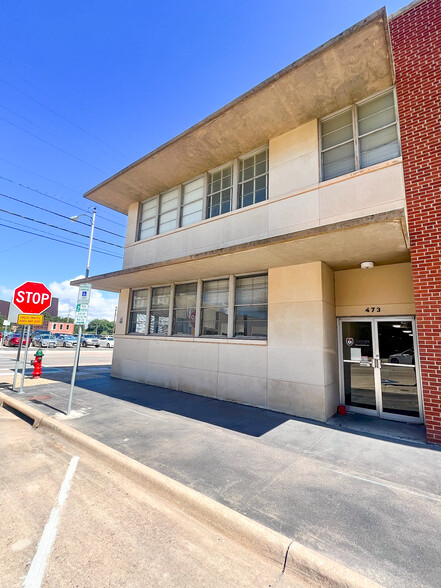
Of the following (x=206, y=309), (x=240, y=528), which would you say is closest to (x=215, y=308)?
(x=206, y=309)

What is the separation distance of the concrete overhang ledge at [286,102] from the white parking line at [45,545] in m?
8.50

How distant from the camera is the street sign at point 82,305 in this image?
657cm

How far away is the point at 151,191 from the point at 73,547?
36.3 feet

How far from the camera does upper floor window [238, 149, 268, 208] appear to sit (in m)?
8.38

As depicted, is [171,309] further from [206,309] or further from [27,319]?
[27,319]

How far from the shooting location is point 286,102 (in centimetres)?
691

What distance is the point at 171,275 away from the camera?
934 centimetres

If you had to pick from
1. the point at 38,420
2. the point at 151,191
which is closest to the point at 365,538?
the point at 38,420

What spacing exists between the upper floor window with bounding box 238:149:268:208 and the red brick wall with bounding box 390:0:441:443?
352 centimetres

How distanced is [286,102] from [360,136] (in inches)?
79.1

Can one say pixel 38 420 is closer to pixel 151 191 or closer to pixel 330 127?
pixel 151 191

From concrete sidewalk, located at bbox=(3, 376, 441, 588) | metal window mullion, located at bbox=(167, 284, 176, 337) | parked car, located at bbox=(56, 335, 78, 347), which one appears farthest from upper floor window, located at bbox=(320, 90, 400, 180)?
parked car, located at bbox=(56, 335, 78, 347)

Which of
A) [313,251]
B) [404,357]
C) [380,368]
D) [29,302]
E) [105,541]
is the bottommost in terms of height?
[105,541]

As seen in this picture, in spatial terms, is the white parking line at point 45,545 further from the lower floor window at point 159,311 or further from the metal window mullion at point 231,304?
the lower floor window at point 159,311
